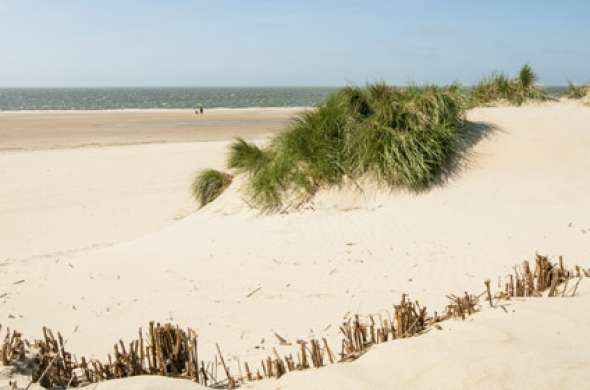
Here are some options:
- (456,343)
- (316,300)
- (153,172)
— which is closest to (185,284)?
(316,300)

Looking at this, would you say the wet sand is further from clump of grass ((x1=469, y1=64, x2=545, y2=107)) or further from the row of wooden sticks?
the row of wooden sticks

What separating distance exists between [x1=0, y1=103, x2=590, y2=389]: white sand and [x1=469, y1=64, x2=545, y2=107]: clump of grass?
510 mm

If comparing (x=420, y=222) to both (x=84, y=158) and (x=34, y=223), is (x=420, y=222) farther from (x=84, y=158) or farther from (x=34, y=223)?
(x=84, y=158)

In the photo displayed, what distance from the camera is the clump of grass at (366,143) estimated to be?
7.29 metres

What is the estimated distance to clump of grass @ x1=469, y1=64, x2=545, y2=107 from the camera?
33.3 feet

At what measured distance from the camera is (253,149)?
9.04m

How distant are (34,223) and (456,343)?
8.00 metres

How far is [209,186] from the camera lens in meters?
9.21

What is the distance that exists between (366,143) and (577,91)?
628cm

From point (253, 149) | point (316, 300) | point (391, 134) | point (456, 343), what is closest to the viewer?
point (456, 343)

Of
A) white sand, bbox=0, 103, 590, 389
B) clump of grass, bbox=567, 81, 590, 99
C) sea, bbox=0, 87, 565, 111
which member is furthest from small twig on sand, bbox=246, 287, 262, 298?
clump of grass, bbox=567, 81, 590, 99

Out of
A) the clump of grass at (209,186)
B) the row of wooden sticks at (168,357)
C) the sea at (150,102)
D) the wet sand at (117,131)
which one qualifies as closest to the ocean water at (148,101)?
the sea at (150,102)

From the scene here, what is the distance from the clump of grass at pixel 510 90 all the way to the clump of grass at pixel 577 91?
1161 millimetres

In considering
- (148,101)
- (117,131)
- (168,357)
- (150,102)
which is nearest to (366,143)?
(168,357)
